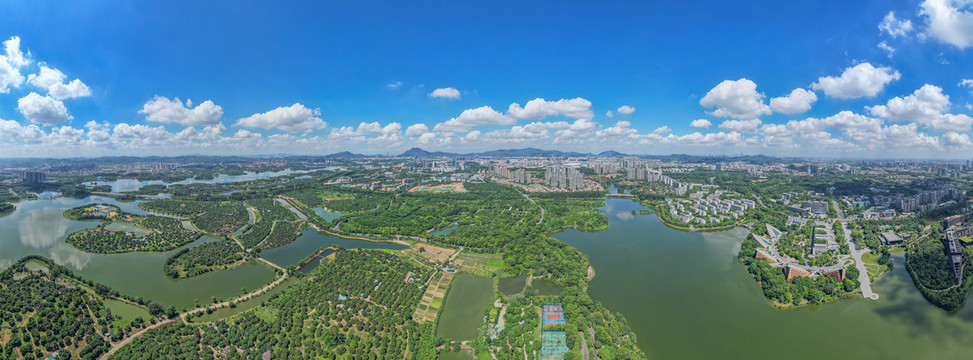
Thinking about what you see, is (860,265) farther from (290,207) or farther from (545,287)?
(290,207)

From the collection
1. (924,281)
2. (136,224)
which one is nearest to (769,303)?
(924,281)

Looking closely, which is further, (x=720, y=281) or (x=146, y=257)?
(x=146, y=257)

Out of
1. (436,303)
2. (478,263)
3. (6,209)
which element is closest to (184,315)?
(436,303)

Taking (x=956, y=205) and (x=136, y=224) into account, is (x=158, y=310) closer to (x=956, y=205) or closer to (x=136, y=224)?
(x=136, y=224)

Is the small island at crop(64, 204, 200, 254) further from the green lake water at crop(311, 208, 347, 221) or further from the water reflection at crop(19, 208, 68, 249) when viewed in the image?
the green lake water at crop(311, 208, 347, 221)

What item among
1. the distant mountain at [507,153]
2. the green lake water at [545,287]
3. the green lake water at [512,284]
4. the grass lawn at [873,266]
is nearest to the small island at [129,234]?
the green lake water at [512,284]

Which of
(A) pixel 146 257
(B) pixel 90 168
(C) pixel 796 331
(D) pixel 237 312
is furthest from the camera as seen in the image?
(B) pixel 90 168
